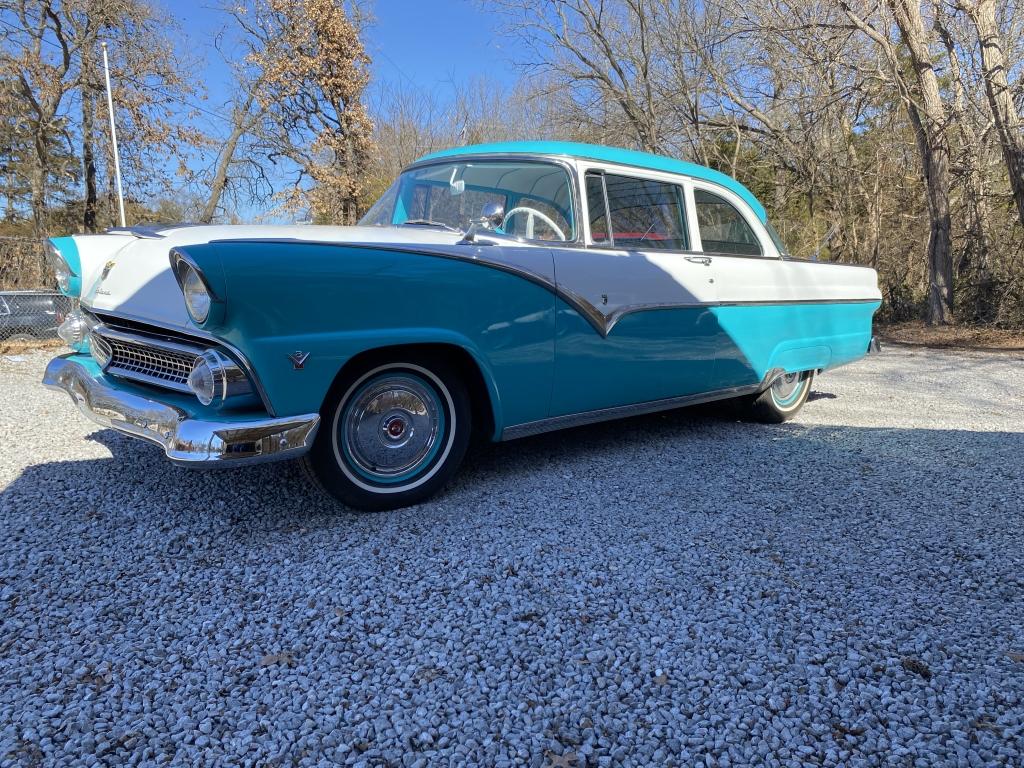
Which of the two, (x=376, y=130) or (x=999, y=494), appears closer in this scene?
(x=999, y=494)

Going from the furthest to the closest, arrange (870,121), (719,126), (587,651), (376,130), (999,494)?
(376,130) → (719,126) → (870,121) → (999,494) → (587,651)

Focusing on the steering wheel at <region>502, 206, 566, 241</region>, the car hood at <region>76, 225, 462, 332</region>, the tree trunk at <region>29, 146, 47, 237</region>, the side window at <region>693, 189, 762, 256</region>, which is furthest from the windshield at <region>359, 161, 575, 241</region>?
the tree trunk at <region>29, 146, 47, 237</region>

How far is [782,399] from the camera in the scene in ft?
16.2

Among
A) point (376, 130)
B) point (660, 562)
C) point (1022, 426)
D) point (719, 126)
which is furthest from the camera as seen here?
point (376, 130)

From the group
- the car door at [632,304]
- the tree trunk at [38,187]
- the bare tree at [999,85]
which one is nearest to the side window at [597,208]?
the car door at [632,304]

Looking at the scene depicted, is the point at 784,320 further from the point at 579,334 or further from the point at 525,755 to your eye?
the point at 525,755

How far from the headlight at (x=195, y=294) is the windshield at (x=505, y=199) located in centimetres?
135

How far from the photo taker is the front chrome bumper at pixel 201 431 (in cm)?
237

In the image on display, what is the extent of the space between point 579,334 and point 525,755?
7.03 ft

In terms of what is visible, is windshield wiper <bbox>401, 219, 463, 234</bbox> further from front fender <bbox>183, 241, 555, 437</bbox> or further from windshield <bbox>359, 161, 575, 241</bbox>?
Answer: front fender <bbox>183, 241, 555, 437</bbox>

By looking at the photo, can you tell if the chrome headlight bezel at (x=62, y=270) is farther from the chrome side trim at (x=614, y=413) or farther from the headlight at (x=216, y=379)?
the chrome side trim at (x=614, y=413)

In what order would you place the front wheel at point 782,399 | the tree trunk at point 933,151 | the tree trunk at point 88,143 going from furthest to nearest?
the tree trunk at point 88,143 < the tree trunk at point 933,151 < the front wheel at point 782,399

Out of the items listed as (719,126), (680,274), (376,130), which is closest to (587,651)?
(680,274)

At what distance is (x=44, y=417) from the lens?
4.67 m
